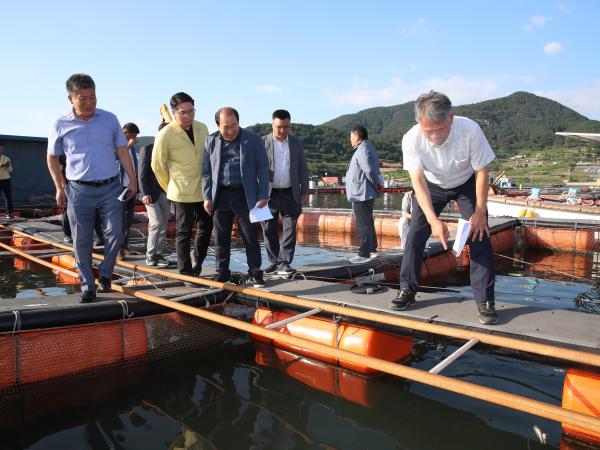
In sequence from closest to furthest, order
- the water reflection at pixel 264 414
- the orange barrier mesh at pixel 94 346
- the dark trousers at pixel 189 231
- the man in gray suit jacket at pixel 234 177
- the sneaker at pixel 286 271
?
the water reflection at pixel 264 414
the orange barrier mesh at pixel 94 346
the man in gray suit jacket at pixel 234 177
the dark trousers at pixel 189 231
the sneaker at pixel 286 271

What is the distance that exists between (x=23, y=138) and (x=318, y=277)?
44.8 feet

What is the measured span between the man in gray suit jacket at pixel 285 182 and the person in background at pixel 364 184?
4.30ft

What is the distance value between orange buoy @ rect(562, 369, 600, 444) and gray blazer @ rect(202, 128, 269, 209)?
122 inches

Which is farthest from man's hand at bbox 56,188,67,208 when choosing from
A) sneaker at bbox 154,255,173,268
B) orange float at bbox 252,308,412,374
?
orange float at bbox 252,308,412,374

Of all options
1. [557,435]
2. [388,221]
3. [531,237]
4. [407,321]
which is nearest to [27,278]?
[407,321]

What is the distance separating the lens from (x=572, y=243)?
11.7m

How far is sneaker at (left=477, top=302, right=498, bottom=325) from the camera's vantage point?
137 inches

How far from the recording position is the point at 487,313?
351cm

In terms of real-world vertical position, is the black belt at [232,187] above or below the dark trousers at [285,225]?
above

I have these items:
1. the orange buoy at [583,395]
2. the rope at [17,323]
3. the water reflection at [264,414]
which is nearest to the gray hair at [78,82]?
the rope at [17,323]

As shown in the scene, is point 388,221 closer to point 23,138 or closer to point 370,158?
point 370,158

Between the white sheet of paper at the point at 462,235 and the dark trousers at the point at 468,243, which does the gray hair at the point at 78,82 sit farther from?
the white sheet of paper at the point at 462,235

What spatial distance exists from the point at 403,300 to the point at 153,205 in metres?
3.74

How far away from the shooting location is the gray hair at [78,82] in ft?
13.3
